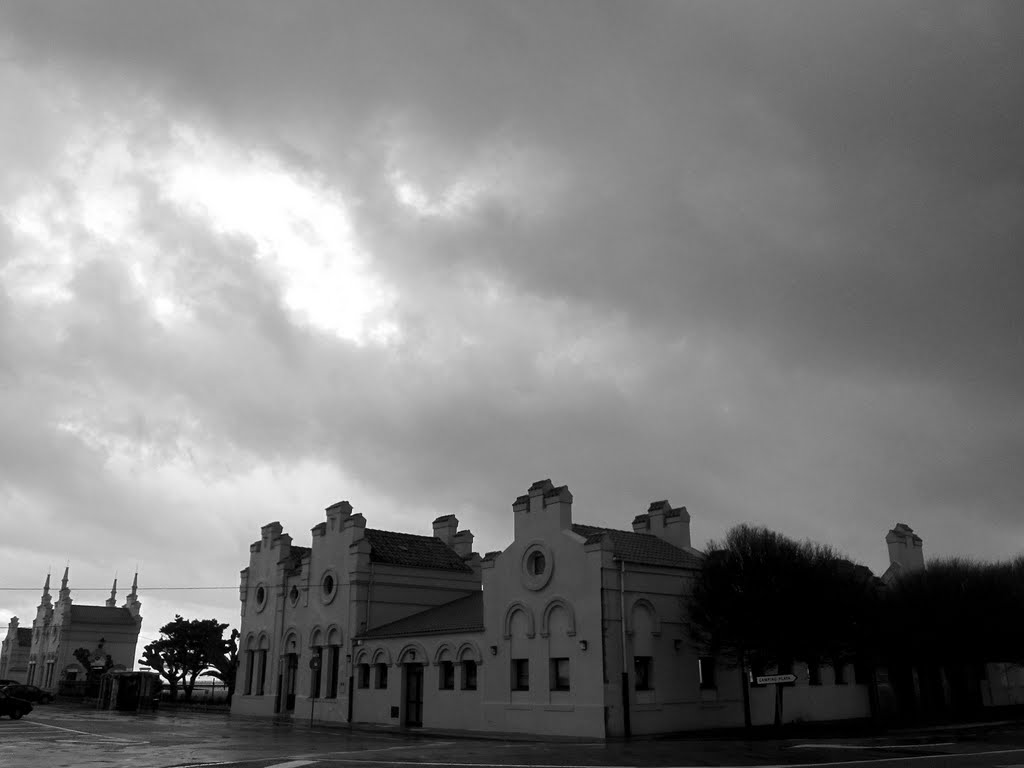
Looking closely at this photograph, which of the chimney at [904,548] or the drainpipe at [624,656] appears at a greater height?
the chimney at [904,548]

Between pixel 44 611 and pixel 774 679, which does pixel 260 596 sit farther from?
pixel 44 611

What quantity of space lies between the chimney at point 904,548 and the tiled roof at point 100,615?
87.4 metres

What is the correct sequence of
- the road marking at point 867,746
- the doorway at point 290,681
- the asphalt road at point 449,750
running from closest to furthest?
the asphalt road at point 449,750 < the road marking at point 867,746 < the doorway at point 290,681

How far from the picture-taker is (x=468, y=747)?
30.4 metres

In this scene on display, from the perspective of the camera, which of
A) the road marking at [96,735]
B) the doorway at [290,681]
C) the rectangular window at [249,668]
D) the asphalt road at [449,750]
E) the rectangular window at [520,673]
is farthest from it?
the rectangular window at [249,668]

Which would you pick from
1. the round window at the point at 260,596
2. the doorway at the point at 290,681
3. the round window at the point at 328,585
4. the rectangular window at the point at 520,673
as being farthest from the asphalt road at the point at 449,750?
the round window at the point at 260,596

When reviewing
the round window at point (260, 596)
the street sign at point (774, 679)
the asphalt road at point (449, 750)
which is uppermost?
the round window at point (260, 596)

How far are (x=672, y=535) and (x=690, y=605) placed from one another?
652 cm

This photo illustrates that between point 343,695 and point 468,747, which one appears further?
point 343,695

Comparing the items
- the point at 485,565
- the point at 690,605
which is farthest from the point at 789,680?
the point at 485,565

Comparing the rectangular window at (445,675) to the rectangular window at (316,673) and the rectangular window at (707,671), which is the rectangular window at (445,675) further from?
the rectangular window at (707,671)

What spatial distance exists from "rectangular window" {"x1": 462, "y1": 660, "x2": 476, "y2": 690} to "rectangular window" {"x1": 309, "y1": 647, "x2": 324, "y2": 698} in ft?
41.0

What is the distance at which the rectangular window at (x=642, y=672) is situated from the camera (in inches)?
1431

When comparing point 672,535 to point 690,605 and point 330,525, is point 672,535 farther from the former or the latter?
point 330,525
